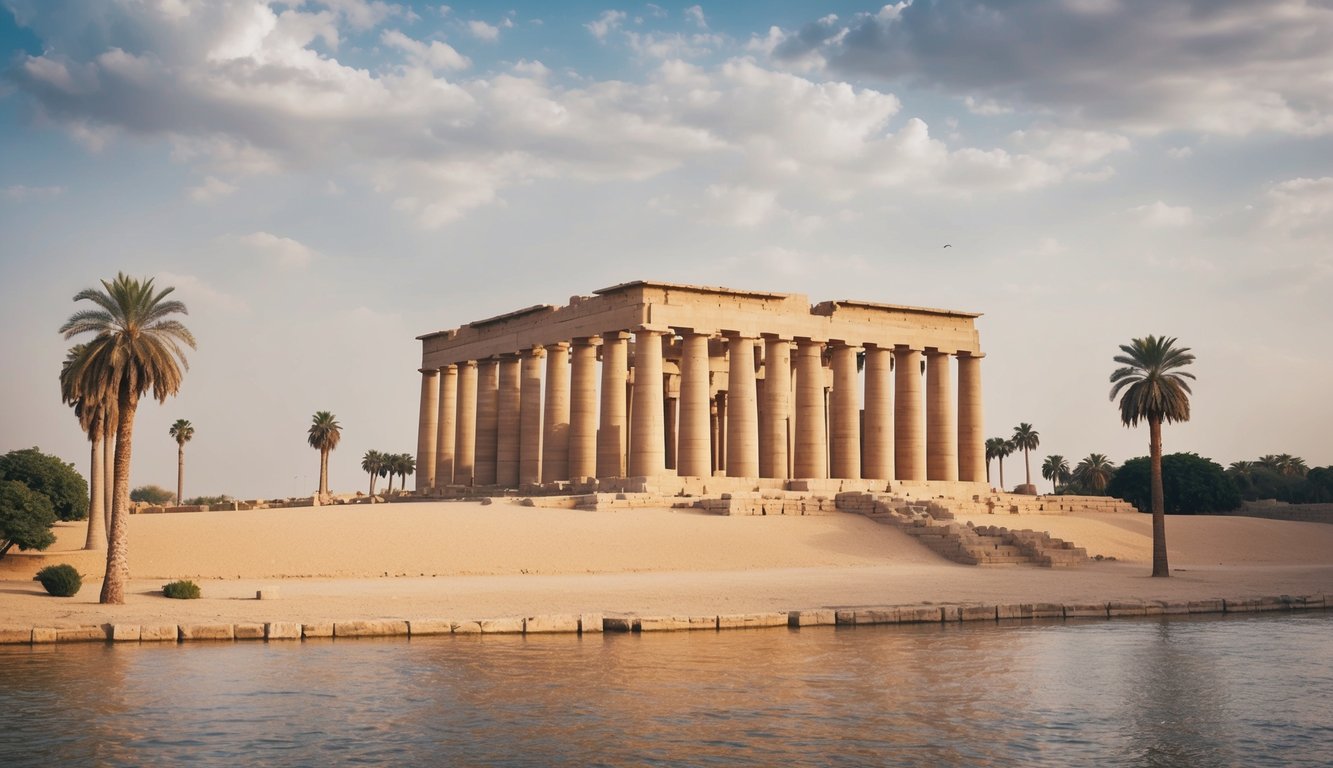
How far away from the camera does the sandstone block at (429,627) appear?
96.6 feet

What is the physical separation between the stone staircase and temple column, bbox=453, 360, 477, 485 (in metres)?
28.8

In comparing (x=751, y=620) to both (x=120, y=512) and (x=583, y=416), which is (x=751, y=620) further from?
(x=583, y=416)

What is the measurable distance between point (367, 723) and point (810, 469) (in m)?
49.6

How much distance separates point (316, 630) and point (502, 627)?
13.2ft

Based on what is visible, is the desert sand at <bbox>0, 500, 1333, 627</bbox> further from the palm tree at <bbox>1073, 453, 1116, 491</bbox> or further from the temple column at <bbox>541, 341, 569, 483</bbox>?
the palm tree at <bbox>1073, 453, 1116, 491</bbox>

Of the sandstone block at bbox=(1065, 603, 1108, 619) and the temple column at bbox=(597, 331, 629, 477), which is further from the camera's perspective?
the temple column at bbox=(597, 331, 629, 477)

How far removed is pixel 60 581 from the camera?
35.7 meters

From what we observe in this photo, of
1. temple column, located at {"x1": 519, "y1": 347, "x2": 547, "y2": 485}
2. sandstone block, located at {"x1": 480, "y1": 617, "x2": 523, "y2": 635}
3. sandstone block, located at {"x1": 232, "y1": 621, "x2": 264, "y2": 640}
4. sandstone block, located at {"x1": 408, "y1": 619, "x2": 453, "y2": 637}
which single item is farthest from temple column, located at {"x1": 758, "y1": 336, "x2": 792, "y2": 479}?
sandstone block, located at {"x1": 232, "y1": 621, "x2": 264, "y2": 640}

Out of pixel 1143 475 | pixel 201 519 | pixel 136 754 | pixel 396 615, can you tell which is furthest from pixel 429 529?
pixel 1143 475

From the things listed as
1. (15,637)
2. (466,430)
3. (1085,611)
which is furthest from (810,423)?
(15,637)

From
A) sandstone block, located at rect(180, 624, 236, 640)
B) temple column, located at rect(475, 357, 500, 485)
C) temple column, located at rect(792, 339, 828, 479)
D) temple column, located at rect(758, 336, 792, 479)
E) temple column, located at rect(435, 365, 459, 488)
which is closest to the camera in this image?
sandstone block, located at rect(180, 624, 236, 640)

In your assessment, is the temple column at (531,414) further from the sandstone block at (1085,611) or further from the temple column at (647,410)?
the sandstone block at (1085,611)

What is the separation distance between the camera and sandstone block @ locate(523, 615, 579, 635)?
30.1 m

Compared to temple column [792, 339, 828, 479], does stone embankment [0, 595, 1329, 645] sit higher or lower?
lower
